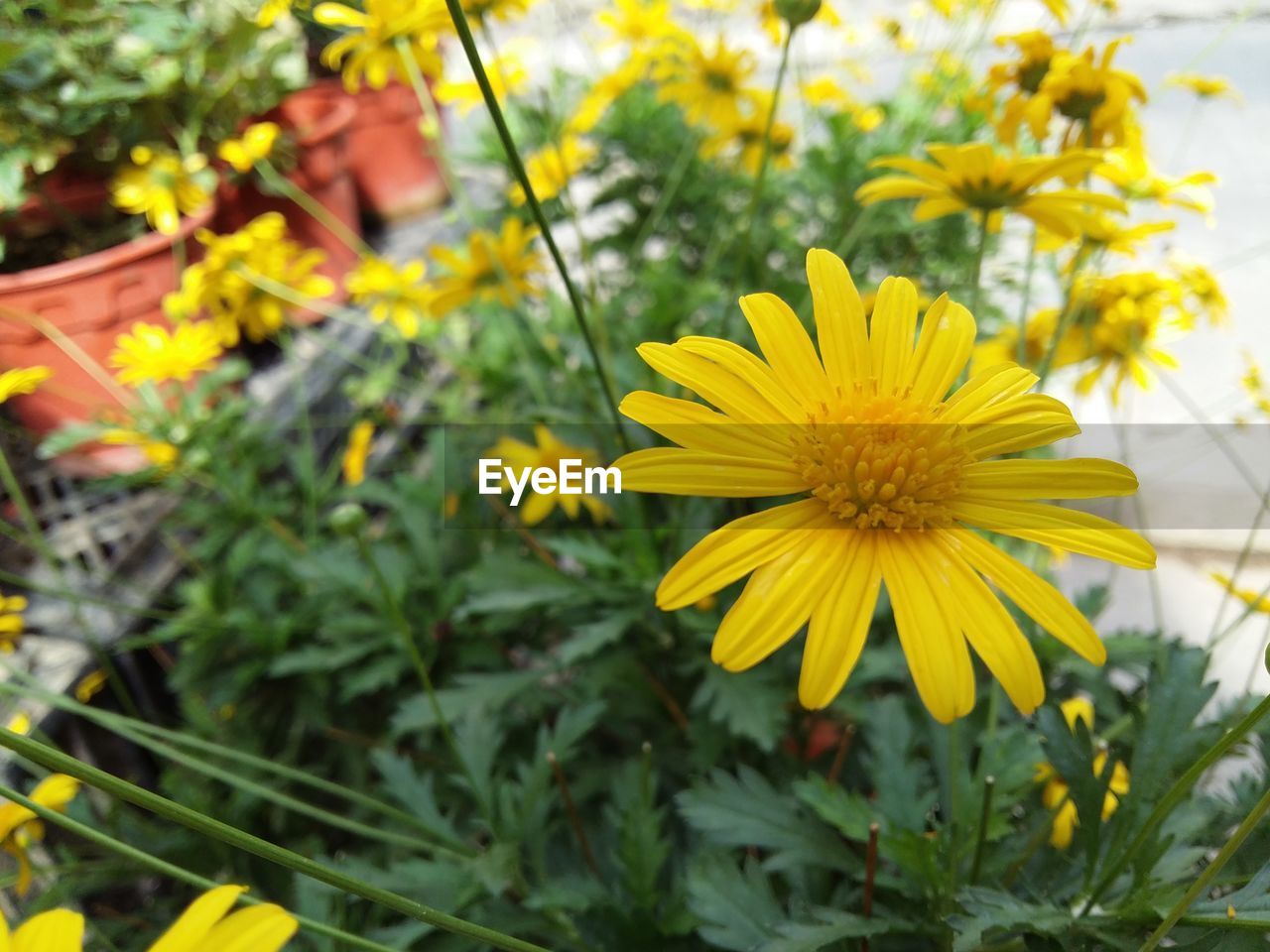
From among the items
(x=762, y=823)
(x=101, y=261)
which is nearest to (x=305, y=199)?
(x=101, y=261)

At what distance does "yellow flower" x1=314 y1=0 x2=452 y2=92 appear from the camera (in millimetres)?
764

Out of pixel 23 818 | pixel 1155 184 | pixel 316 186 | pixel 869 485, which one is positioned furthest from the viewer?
pixel 316 186

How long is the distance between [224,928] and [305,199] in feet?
3.71

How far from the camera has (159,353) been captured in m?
0.94

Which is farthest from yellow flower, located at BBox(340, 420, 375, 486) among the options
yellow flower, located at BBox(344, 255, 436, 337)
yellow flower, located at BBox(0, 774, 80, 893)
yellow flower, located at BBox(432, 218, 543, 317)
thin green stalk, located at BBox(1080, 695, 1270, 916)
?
thin green stalk, located at BBox(1080, 695, 1270, 916)

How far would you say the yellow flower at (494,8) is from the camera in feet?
2.49

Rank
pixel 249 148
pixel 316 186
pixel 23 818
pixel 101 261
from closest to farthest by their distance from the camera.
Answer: pixel 23 818 < pixel 101 261 < pixel 249 148 < pixel 316 186

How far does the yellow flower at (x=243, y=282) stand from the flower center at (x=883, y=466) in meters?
0.91

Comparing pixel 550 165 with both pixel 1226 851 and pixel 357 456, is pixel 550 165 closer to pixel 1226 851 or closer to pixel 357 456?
pixel 357 456

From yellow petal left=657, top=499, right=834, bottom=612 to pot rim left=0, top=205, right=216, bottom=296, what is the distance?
0.88 m

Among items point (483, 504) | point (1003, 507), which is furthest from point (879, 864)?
point (483, 504)

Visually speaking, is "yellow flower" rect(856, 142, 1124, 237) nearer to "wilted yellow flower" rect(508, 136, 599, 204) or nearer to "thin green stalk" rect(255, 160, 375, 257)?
"wilted yellow flower" rect(508, 136, 599, 204)

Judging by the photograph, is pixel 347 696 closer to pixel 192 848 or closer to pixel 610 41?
pixel 192 848

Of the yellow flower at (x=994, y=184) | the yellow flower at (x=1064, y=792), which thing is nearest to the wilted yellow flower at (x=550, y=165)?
the yellow flower at (x=994, y=184)
